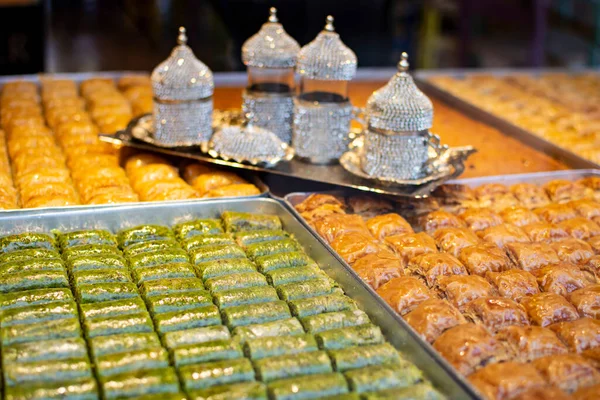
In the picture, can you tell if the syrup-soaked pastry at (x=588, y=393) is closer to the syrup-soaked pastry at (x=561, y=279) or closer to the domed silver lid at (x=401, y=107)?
the syrup-soaked pastry at (x=561, y=279)

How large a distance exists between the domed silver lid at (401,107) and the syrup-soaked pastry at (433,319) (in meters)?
1.19

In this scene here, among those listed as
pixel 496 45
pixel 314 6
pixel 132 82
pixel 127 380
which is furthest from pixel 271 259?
pixel 496 45

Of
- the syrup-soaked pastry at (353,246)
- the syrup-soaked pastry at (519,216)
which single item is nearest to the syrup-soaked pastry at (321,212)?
the syrup-soaked pastry at (353,246)

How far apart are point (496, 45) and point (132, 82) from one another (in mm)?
6979

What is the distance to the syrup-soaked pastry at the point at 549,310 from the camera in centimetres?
265

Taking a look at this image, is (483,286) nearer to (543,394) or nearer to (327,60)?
(543,394)

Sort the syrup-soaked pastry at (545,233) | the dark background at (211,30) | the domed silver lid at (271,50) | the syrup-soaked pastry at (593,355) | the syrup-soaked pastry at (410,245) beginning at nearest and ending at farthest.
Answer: the syrup-soaked pastry at (593,355)
the syrup-soaked pastry at (410,245)
the syrup-soaked pastry at (545,233)
the domed silver lid at (271,50)
the dark background at (211,30)

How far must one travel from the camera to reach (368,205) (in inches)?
145

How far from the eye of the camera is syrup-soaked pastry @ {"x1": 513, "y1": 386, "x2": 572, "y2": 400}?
2.17m

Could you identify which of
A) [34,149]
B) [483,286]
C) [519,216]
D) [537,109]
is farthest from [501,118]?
[34,149]

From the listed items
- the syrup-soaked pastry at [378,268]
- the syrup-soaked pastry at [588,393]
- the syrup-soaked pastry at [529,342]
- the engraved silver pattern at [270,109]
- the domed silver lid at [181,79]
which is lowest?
the syrup-soaked pastry at [588,393]

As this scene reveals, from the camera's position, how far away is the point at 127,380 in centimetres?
217

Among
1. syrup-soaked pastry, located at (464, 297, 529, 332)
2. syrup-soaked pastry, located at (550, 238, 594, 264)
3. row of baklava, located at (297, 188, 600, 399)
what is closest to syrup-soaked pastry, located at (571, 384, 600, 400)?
row of baklava, located at (297, 188, 600, 399)

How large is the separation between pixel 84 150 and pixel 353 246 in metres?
1.84
